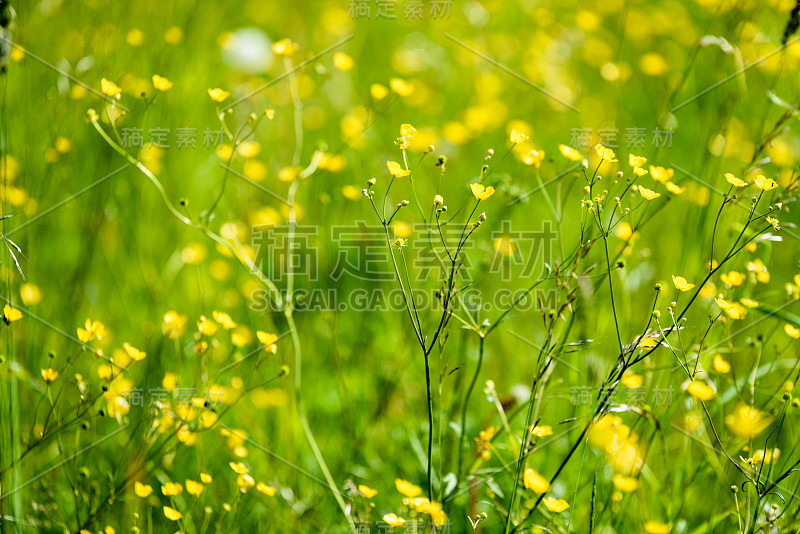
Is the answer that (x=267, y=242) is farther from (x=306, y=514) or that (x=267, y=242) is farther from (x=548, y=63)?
(x=548, y=63)

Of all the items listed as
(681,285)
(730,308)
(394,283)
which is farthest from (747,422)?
(394,283)

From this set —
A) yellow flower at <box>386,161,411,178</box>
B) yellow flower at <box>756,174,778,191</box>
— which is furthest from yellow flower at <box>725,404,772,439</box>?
yellow flower at <box>386,161,411,178</box>

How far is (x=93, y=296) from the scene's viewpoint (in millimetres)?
2295

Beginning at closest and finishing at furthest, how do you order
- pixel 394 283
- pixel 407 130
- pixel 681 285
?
pixel 681 285
pixel 407 130
pixel 394 283

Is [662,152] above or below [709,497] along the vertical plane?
above

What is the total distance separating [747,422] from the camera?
1.53m

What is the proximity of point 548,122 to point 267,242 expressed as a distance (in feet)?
4.97

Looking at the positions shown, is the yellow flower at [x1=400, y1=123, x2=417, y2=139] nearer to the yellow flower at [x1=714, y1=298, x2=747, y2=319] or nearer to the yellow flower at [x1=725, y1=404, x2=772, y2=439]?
the yellow flower at [x1=714, y1=298, x2=747, y2=319]

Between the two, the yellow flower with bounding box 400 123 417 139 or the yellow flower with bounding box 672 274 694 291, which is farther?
the yellow flower with bounding box 400 123 417 139

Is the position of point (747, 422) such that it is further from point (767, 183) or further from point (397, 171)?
point (397, 171)

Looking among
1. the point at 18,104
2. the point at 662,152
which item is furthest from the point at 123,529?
the point at 662,152

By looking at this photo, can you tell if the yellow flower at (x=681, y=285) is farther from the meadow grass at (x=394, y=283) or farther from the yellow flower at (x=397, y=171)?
the yellow flower at (x=397, y=171)

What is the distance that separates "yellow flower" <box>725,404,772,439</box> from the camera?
151 cm

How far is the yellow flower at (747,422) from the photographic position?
151 centimetres
